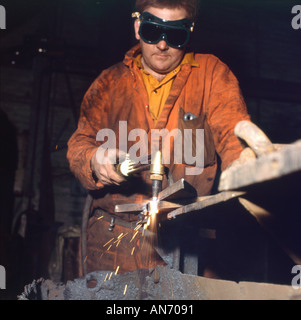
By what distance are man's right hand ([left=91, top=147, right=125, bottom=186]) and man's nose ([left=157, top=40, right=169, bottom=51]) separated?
3.40ft

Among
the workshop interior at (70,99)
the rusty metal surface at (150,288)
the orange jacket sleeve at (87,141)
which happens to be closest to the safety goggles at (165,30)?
the orange jacket sleeve at (87,141)

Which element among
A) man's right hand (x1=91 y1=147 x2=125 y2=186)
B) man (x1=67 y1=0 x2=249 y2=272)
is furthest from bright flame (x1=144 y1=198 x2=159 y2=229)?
man (x1=67 y1=0 x2=249 y2=272)

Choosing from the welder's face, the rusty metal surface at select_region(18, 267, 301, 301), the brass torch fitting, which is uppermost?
the welder's face

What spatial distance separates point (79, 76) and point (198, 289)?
5.19 meters

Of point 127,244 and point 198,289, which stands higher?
point 127,244

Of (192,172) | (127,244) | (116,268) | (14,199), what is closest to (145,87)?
(192,172)

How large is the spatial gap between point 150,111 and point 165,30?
65 centimetres

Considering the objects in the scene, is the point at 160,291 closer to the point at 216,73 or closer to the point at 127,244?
the point at 127,244

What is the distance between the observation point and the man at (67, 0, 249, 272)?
2.56 m

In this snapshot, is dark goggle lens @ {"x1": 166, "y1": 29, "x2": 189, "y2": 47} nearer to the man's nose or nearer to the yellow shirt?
the man's nose

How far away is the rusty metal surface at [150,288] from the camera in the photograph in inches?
59.0

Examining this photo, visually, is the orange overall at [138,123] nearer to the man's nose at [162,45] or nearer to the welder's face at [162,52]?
the welder's face at [162,52]

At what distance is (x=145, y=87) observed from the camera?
284cm

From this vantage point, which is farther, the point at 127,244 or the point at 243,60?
the point at 243,60
